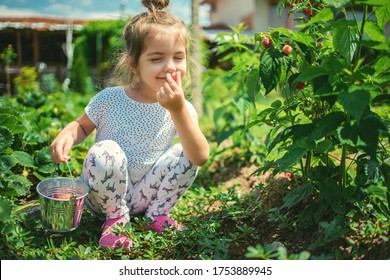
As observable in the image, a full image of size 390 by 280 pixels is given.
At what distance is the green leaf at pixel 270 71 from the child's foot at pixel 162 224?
79 centimetres

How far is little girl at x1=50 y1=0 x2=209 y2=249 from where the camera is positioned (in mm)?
1913

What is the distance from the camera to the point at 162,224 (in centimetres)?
208

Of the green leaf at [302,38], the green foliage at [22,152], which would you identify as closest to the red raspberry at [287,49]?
the green leaf at [302,38]

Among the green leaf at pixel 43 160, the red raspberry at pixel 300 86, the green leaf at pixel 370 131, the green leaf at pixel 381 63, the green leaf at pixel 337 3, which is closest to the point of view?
the green leaf at pixel 337 3

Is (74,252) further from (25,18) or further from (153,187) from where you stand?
(25,18)

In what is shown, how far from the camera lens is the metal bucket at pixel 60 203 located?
1.81m

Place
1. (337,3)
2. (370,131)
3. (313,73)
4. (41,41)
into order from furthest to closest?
(41,41) < (313,73) < (370,131) < (337,3)

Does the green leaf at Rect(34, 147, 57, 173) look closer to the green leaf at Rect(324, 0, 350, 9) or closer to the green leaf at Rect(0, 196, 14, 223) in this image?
the green leaf at Rect(0, 196, 14, 223)

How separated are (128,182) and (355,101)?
1.20 meters

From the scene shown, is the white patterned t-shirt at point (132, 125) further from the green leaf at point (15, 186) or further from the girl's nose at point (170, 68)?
the green leaf at point (15, 186)

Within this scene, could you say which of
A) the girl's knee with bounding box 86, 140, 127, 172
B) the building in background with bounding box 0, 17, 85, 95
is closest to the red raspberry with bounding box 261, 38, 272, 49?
the girl's knee with bounding box 86, 140, 127, 172

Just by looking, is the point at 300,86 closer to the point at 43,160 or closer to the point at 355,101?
the point at 355,101

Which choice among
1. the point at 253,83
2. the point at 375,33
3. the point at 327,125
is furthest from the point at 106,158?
the point at 375,33
